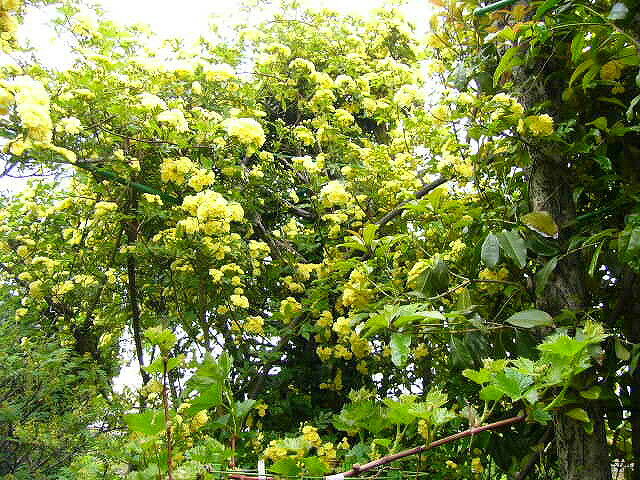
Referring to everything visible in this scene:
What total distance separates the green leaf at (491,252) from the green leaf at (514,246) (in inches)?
0.5

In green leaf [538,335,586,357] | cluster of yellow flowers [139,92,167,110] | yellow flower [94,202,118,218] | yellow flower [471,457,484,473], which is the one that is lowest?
yellow flower [471,457,484,473]

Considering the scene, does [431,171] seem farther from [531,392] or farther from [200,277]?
[531,392]

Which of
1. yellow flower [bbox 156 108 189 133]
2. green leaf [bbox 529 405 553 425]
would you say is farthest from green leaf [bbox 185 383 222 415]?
yellow flower [bbox 156 108 189 133]

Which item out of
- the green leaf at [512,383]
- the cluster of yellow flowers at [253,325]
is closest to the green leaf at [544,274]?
the green leaf at [512,383]

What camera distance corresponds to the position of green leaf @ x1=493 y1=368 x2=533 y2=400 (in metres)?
0.56

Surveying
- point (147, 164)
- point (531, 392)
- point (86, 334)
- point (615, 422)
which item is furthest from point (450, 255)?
point (86, 334)

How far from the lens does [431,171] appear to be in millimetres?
2010

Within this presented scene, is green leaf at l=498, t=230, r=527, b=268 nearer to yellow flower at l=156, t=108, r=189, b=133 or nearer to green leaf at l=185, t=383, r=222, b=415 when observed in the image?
green leaf at l=185, t=383, r=222, b=415

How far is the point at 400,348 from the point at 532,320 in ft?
0.94

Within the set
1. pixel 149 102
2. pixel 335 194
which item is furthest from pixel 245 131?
pixel 335 194

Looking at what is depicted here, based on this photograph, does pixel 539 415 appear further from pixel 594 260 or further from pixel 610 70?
pixel 610 70

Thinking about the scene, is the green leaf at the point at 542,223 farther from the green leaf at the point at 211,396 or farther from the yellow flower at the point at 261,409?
the yellow flower at the point at 261,409

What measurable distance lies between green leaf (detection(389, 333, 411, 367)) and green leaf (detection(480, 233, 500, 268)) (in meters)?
0.26

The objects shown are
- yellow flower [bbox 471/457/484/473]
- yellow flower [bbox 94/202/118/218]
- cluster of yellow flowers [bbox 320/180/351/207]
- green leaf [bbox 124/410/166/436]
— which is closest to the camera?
green leaf [bbox 124/410/166/436]
